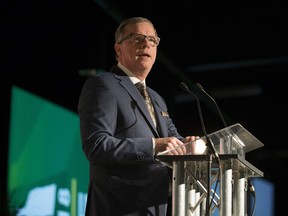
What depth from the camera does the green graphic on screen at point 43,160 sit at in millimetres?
5754

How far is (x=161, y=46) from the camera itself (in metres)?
8.73

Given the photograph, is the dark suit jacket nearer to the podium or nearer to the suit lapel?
the suit lapel

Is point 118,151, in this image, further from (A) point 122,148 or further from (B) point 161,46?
(B) point 161,46

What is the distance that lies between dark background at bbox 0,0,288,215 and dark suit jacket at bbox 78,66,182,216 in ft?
10.1

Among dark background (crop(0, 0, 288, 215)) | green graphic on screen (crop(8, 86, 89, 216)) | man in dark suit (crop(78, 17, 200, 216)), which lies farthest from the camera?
dark background (crop(0, 0, 288, 215))

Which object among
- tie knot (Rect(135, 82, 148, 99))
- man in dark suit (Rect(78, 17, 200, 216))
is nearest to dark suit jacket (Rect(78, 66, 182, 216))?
man in dark suit (Rect(78, 17, 200, 216))

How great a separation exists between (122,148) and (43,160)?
3776 millimetres

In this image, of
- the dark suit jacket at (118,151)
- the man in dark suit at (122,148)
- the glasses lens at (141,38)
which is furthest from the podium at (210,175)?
the glasses lens at (141,38)

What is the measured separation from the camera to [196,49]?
31.1 ft

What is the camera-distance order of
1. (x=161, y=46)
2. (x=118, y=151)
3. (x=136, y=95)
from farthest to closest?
(x=161, y=46) → (x=136, y=95) → (x=118, y=151)

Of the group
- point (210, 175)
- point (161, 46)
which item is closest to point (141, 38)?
point (210, 175)

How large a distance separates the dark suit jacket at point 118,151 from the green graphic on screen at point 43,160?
9.82ft

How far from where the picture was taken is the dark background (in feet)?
21.4

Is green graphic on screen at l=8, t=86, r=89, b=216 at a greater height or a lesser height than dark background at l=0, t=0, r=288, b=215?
lesser
